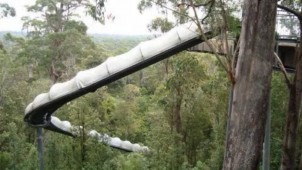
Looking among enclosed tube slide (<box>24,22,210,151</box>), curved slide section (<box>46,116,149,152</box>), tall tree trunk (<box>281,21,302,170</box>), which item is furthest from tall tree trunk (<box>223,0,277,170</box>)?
curved slide section (<box>46,116,149,152</box>)

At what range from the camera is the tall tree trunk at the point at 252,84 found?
12.3ft

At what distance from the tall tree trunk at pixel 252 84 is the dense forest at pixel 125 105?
1550 mm

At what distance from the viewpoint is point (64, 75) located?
2234 cm

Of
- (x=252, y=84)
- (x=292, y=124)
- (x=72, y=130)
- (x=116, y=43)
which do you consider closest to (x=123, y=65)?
(x=292, y=124)

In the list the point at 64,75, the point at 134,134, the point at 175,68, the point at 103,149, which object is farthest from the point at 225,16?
the point at 134,134

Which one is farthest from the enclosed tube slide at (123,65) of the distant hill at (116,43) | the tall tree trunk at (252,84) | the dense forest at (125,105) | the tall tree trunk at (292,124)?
the distant hill at (116,43)

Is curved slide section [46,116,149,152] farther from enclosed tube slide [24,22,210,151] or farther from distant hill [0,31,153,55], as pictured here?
distant hill [0,31,153,55]

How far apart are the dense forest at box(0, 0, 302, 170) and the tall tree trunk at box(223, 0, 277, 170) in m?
1.55

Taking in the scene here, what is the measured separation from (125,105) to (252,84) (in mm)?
22979

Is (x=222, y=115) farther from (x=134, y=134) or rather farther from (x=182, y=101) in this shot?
(x=134, y=134)

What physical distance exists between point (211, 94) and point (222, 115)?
4.42 ft

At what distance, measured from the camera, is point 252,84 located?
3.79m

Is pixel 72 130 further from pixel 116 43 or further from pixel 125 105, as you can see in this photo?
pixel 116 43

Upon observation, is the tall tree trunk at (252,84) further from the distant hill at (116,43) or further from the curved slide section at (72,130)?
the distant hill at (116,43)
